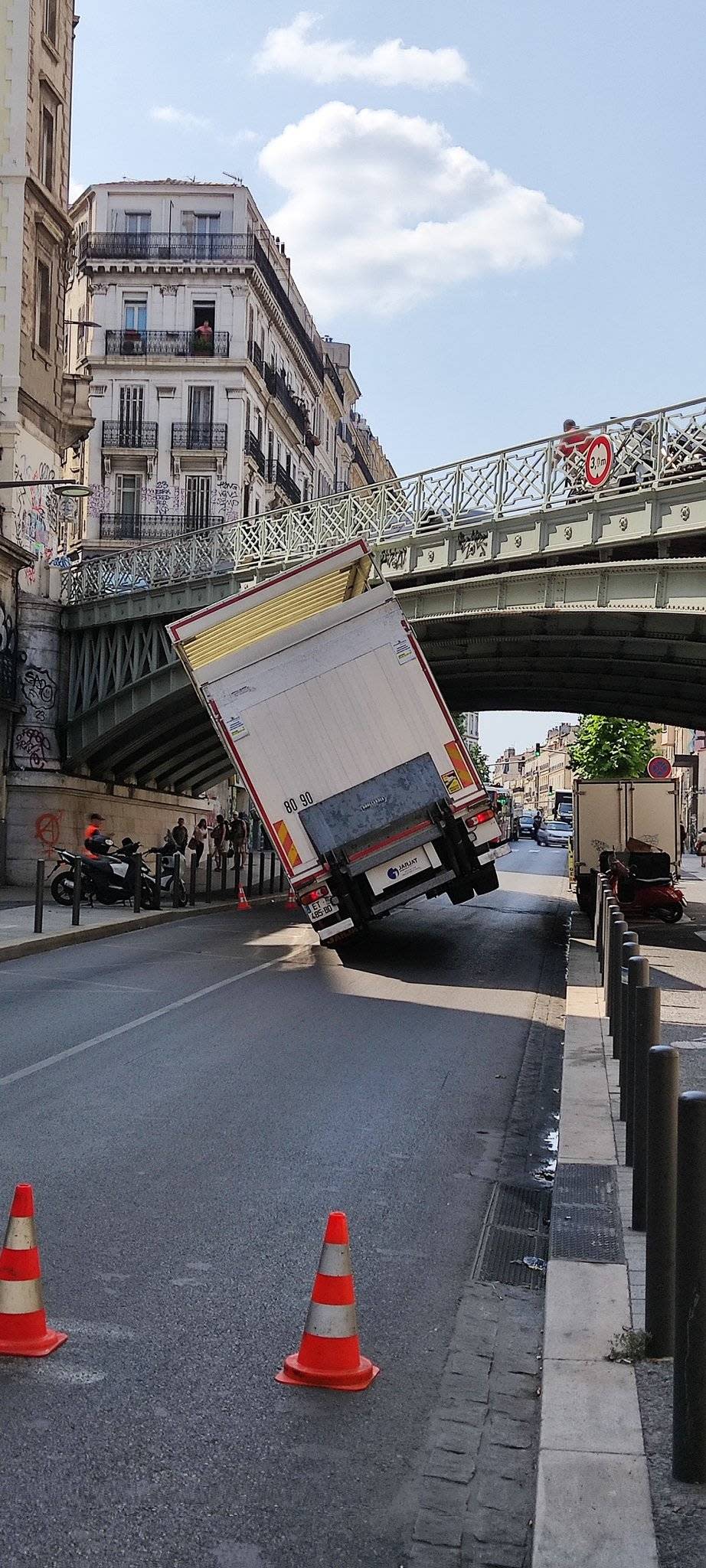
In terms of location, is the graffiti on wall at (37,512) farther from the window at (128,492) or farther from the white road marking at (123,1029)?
the window at (128,492)

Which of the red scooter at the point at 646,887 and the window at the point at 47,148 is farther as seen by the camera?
the window at the point at 47,148

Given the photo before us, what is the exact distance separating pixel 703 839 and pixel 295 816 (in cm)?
4326

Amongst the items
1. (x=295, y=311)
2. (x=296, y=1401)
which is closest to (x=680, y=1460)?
(x=296, y=1401)

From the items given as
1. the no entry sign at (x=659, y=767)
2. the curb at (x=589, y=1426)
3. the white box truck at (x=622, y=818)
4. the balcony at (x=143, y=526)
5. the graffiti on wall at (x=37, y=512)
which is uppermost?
the balcony at (x=143, y=526)

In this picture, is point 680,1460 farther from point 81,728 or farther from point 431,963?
point 81,728

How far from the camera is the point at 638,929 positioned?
78.4 ft

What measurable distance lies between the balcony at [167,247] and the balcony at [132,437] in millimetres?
6141

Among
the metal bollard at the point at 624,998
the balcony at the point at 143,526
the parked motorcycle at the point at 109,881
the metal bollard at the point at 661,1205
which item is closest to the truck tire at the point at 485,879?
the metal bollard at the point at 624,998

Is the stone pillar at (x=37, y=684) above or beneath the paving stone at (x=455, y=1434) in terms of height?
above

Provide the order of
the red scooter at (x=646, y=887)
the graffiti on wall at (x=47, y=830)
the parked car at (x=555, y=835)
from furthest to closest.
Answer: the parked car at (x=555, y=835) → the graffiti on wall at (x=47, y=830) → the red scooter at (x=646, y=887)

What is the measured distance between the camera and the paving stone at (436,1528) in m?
3.30

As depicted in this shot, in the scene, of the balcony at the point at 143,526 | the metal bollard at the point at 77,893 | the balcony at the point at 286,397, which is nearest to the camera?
the metal bollard at the point at 77,893

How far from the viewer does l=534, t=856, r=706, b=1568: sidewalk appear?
311 centimetres

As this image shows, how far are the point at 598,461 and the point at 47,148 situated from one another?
68.2 feet
